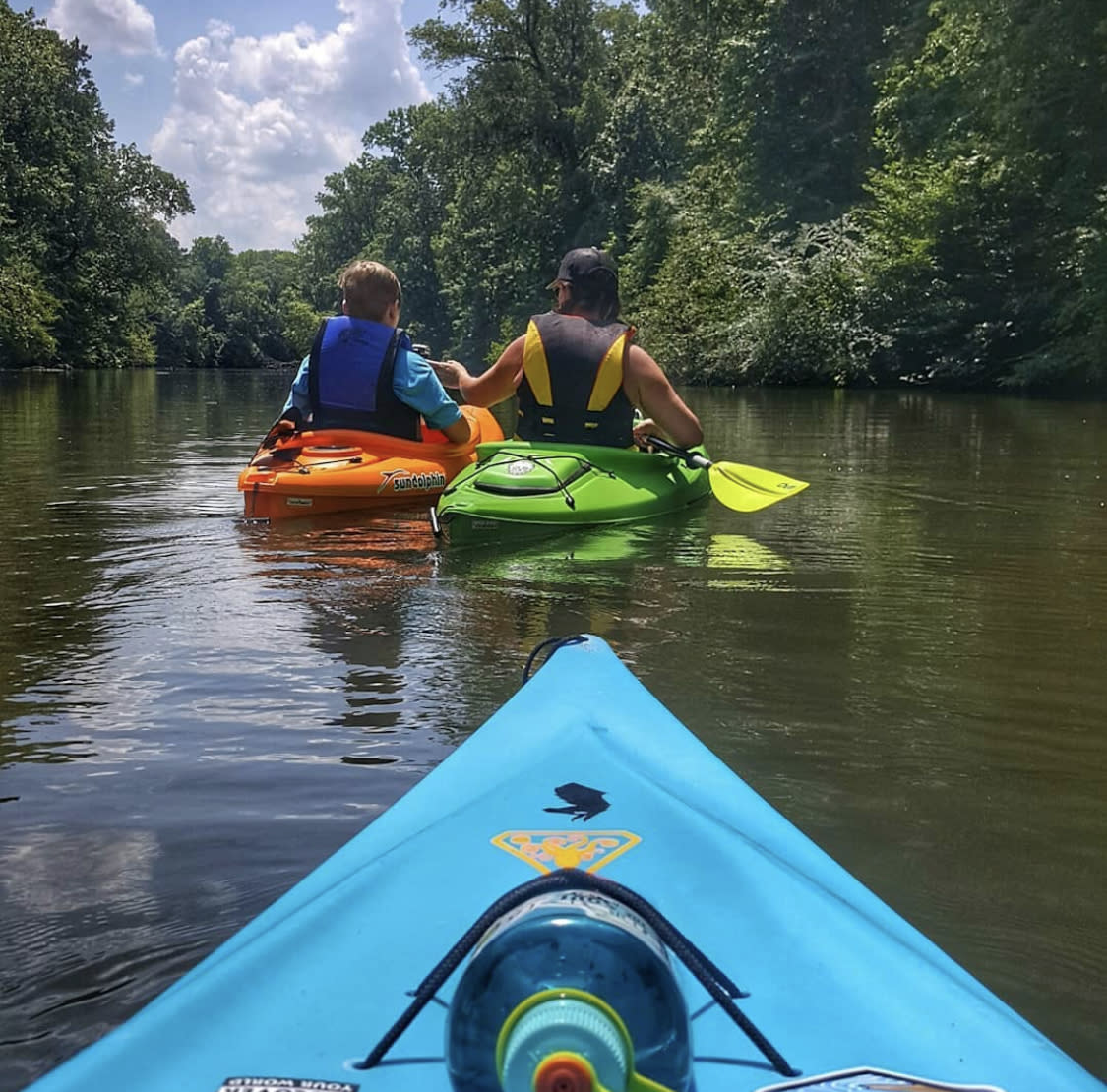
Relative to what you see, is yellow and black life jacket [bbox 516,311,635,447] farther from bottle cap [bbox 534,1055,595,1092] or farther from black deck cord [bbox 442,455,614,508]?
bottle cap [bbox 534,1055,595,1092]

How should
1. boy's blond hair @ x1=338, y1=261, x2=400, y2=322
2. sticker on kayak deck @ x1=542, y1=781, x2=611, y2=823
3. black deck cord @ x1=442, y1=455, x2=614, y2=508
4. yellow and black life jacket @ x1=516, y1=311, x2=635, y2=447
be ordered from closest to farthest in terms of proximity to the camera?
1. sticker on kayak deck @ x1=542, y1=781, x2=611, y2=823
2. black deck cord @ x1=442, y1=455, x2=614, y2=508
3. yellow and black life jacket @ x1=516, y1=311, x2=635, y2=447
4. boy's blond hair @ x1=338, y1=261, x2=400, y2=322

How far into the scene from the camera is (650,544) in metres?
5.92

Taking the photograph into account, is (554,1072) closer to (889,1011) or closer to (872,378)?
(889,1011)

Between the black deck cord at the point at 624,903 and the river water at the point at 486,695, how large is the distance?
0.79 metres

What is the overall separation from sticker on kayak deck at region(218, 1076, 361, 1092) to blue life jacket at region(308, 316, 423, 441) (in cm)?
553

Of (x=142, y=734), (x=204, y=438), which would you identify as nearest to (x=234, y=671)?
(x=142, y=734)

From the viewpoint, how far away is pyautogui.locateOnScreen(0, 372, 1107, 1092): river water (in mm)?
2188

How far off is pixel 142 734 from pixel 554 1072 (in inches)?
97.2

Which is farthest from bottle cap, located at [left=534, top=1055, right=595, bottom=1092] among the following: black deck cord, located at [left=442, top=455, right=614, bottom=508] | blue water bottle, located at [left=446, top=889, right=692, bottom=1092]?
black deck cord, located at [left=442, top=455, right=614, bottom=508]

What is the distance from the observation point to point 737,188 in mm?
26125

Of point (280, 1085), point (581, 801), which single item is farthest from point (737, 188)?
point (280, 1085)

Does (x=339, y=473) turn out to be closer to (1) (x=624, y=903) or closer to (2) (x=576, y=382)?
(2) (x=576, y=382)

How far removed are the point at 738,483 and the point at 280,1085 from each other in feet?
18.7

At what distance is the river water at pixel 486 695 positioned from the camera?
86.1 inches
